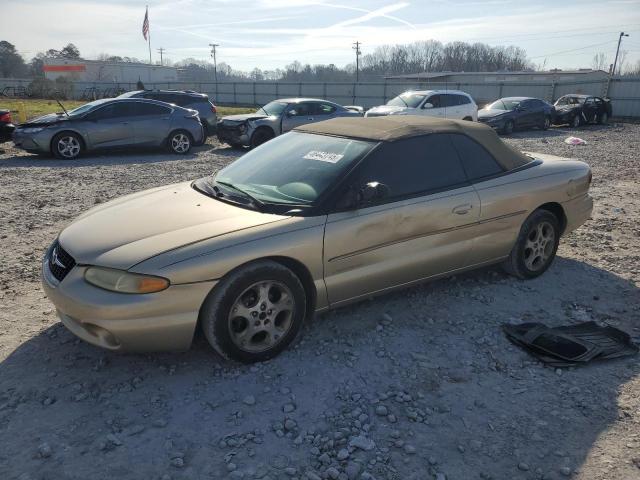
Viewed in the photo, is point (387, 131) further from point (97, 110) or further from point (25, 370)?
point (97, 110)

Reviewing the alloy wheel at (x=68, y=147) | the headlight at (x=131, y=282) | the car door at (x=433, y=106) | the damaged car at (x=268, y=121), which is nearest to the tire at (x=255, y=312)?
the headlight at (x=131, y=282)

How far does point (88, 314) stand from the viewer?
301cm

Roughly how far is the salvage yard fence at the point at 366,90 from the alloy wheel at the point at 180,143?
79.9ft

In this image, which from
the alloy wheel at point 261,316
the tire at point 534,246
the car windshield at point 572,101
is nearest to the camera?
the alloy wheel at point 261,316

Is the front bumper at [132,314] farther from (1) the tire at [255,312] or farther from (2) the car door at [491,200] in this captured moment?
(2) the car door at [491,200]

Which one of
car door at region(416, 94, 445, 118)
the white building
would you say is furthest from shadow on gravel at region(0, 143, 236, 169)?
the white building

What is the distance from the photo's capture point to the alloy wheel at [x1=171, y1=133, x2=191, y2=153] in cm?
1269

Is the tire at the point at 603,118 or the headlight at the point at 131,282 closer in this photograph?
the headlight at the point at 131,282

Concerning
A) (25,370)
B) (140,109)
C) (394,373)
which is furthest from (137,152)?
(394,373)

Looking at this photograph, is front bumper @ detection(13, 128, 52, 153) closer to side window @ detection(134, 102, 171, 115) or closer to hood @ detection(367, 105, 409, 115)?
side window @ detection(134, 102, 171, 115)

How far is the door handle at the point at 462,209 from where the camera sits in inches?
163

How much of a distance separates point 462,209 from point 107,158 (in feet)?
31.8

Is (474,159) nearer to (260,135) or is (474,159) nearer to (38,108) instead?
(260,135)

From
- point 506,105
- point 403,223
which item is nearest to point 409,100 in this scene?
point 506,105
